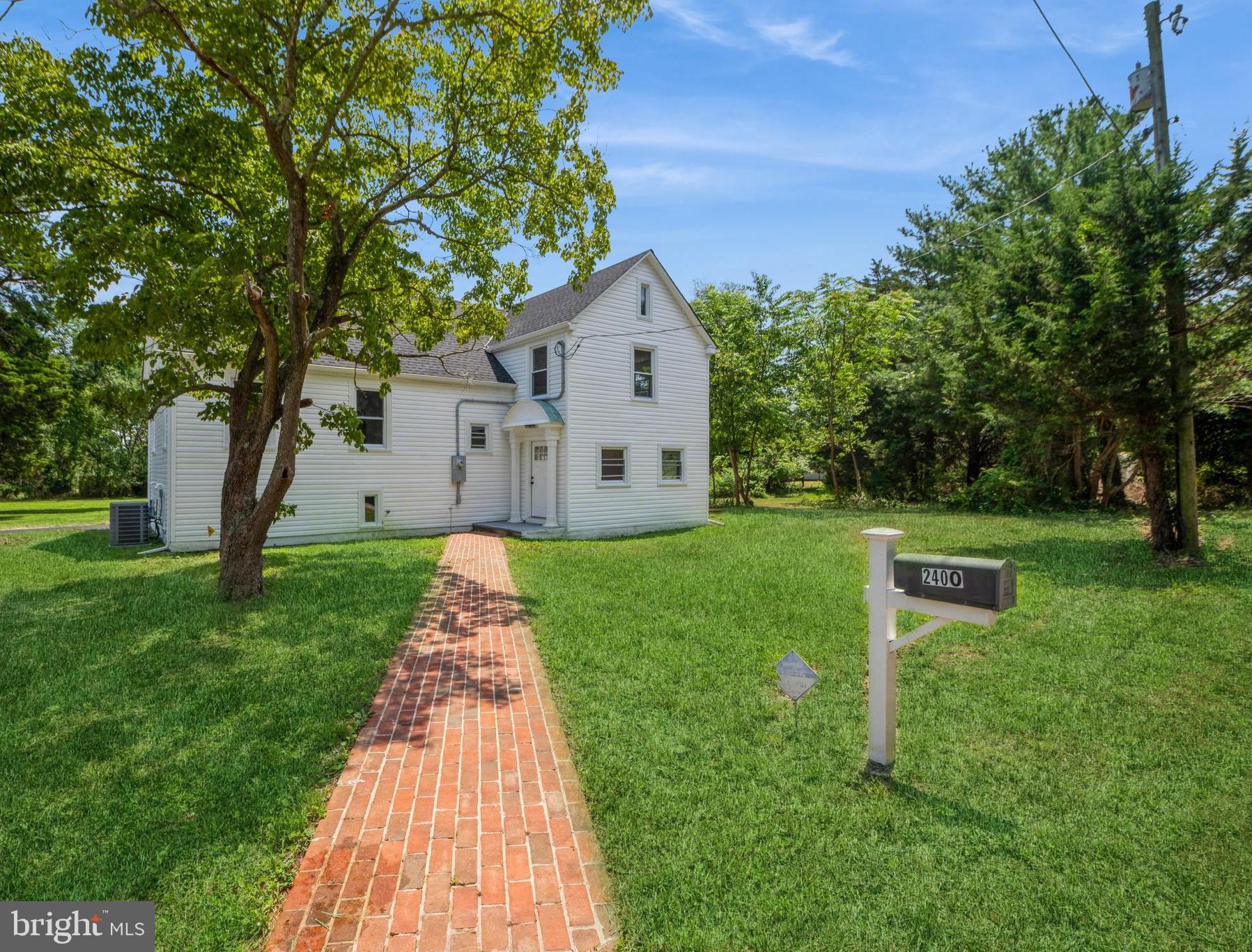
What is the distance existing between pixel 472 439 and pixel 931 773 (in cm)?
1346

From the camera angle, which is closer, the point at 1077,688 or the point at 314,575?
the point at 1077,688

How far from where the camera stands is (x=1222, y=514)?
45.7ft

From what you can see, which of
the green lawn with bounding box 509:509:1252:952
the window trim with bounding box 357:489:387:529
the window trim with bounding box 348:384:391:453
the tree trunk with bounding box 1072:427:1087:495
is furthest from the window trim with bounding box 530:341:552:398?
the tree trunk with bounding box 1072:427:1087:495

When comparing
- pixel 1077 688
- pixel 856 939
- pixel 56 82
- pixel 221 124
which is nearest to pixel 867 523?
pixel 1077 688

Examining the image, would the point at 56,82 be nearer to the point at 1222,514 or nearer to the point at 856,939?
the point at 856,939

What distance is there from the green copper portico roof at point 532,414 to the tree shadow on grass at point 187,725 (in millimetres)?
6445

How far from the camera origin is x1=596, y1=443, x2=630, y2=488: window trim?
14461mm

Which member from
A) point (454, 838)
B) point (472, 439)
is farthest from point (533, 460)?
point (454, 838)

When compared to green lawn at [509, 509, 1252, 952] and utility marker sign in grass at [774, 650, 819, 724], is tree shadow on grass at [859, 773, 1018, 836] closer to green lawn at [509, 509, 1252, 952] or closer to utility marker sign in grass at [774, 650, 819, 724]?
green lawn at [509, 509, 1252, 952]

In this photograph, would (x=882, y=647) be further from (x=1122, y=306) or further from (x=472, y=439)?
(x=472, y=439)

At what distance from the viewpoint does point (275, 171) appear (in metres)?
8.59

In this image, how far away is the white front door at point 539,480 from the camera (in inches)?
584

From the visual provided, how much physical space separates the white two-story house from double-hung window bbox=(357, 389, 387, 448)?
0.12 ft

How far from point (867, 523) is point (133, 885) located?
52.7ft
